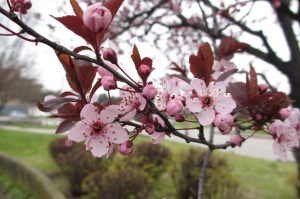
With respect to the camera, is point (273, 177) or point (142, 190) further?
point (273, 177)

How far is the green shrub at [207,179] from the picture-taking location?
3.67 m

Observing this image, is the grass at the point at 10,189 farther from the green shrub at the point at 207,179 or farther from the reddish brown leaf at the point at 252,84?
the reddish brown leaf at the point at 252,84

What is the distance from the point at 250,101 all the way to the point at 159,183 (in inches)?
180

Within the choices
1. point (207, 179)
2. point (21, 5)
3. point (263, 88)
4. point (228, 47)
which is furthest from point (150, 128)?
point (207, 179)

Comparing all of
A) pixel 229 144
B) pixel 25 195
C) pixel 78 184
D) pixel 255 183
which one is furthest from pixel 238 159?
pixel 229 144

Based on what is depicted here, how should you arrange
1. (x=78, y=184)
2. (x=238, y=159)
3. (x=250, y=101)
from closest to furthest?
(x=250, y=101)
(x=78, y=184)
(x=238, y=159)

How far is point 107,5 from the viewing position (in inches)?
29.5

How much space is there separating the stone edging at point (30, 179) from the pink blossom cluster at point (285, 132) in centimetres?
314

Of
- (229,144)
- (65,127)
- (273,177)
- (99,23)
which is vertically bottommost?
(273,177)

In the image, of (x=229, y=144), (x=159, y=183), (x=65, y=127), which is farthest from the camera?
(x=159, y=183)

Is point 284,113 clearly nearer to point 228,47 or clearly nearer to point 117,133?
point 228,47

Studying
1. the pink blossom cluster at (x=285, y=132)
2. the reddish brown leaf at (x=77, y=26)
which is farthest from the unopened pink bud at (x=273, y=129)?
the reddish brown leaf at (x=77, y=26)

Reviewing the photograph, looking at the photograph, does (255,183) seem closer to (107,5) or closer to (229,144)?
(229,144)

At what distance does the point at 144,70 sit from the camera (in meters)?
0.79
